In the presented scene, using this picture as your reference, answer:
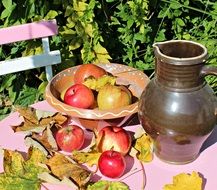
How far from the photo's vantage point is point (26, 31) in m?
1.94

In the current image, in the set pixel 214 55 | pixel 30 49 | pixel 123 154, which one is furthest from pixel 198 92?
pixel 30 49

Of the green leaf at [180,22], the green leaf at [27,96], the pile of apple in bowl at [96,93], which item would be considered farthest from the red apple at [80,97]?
the green leaf at [180,22]

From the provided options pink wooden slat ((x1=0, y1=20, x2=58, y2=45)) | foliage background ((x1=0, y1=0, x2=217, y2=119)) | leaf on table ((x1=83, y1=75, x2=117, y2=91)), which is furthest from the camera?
foliage background ((x1=0, y1=0, x2=217, y2=119))

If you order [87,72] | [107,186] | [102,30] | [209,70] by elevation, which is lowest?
[102,30]

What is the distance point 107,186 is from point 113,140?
0.59 feet

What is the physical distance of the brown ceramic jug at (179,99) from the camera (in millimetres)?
1300

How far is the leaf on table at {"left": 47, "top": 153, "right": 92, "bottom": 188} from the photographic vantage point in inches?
52.4

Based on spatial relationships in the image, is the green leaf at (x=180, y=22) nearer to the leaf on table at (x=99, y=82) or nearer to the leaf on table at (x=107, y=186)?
the leaf on table at (x=99, y=82)

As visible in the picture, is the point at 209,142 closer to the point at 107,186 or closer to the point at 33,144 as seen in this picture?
the point at 107,186

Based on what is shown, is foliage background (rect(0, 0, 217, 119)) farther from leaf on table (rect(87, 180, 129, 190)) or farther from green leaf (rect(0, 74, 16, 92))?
leaf on table (rect(87, 180, 129, 190))

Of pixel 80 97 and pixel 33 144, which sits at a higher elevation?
pixel 80 97

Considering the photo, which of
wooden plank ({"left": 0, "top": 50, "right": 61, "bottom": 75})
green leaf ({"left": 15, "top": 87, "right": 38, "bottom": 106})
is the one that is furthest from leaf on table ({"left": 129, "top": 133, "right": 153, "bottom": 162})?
green leaf ({"left": 15, "top": 87, "right": 38, "bottom": 106})

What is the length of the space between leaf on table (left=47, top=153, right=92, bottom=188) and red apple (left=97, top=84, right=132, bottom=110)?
0.68ft

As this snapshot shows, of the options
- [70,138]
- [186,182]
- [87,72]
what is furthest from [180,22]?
[186,182]
